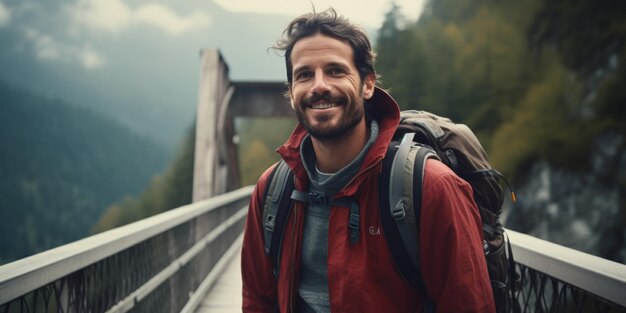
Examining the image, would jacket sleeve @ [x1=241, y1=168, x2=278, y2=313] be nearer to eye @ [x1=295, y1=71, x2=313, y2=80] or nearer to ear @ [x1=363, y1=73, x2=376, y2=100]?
eye @ [x1=295, y1=71, x2=313, y2=80]

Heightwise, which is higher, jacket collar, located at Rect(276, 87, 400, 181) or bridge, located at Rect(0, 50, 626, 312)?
jacket collar, located at Rect(276, 87, 400, 181)

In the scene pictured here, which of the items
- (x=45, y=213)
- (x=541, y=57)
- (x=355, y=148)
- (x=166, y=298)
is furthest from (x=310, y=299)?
(x=45, y=213)

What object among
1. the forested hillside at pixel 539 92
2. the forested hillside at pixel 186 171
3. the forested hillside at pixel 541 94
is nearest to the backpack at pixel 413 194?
the forested hillside at pixel 539 92

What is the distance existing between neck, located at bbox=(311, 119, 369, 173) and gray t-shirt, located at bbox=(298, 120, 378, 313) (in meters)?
0.05

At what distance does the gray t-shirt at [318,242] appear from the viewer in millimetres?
1691

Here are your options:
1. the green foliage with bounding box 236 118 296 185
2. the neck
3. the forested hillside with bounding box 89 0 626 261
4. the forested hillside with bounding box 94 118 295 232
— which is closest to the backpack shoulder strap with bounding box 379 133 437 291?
the neck

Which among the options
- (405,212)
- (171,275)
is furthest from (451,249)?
(171,275)

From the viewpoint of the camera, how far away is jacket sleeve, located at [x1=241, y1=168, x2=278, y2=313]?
190cm

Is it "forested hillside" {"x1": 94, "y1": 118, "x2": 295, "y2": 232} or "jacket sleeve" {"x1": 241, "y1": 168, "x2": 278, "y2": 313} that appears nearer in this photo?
"jacket sleeve" {"x1": 241, "y1": 168, "x2": 278, "y2": 313}

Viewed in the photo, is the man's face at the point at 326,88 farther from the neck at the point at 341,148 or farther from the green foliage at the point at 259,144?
the green foliage at the point at 259,144

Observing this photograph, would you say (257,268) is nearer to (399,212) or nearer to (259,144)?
(399,212)

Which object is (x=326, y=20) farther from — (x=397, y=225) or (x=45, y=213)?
(x=45, y=213)

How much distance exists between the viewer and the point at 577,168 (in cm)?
1973

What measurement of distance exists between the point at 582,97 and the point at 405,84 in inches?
554
